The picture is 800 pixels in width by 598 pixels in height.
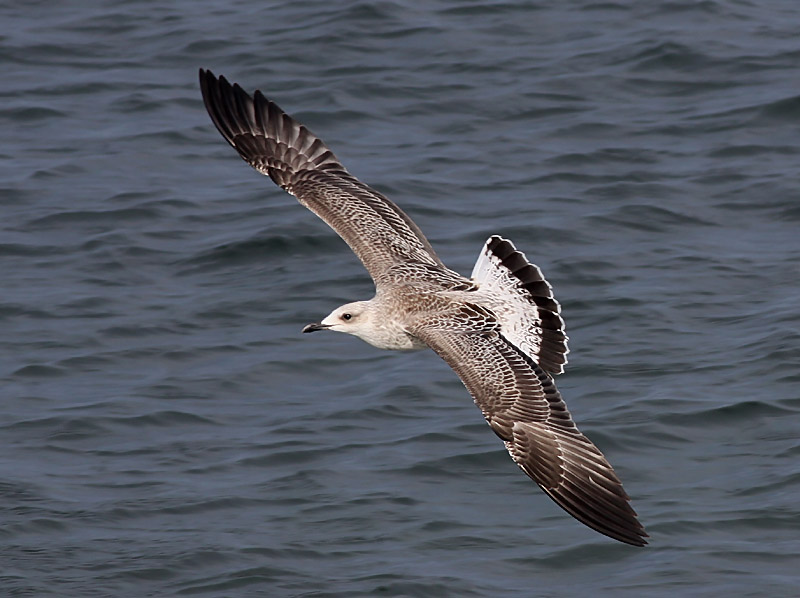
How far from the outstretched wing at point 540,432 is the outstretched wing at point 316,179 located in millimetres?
1496

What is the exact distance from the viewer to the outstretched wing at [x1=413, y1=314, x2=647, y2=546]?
793 cm

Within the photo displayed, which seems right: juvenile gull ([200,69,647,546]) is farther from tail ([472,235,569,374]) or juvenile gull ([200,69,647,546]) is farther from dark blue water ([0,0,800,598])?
dark blue water ([0,0,800,598])

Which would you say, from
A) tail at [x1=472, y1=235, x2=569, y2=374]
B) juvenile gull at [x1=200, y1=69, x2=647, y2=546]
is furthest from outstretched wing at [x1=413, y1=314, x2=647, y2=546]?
tail at [x1=472, y1=235, x2=569, y2=374]

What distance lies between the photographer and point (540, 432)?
8117mm

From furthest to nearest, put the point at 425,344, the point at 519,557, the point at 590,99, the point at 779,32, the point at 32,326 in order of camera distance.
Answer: the point at 779,32 < the point at 590,99 < the point at 32,326 < the point at 519,557 < the point at 425,344

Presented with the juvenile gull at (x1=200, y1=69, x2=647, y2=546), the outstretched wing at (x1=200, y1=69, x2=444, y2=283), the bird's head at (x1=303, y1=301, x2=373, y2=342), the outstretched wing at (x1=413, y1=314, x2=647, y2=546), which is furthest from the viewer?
the outstretched wing at (x1=200, y1=69, x2=444, y2=283)

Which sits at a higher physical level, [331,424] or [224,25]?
[224,25]

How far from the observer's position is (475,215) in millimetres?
13500

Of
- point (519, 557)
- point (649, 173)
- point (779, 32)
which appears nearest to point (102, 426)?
point (519, 557)

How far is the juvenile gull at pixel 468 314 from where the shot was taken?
26.4 feet

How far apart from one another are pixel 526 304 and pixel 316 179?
2.14m

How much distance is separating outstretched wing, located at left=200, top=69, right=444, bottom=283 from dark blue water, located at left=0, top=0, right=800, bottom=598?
1.74 m

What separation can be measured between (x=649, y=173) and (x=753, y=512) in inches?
190

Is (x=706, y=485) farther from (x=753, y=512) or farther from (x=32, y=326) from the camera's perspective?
(x=32, y=326)
